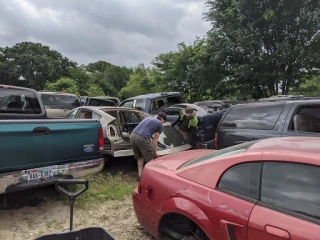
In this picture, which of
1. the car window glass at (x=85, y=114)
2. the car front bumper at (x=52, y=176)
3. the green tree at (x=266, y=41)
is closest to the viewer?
the car front bumper at (x=52, y=176)

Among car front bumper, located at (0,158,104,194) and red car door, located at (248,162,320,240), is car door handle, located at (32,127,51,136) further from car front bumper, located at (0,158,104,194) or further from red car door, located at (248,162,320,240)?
red car door, located at (248,162,320,240)

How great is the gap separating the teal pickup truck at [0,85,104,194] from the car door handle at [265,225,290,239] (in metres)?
3.02

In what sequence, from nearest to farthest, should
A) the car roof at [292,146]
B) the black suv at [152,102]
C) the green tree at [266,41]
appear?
the car roof at [292,146]
the black suv at [152,102]
the green tree at [266,41]

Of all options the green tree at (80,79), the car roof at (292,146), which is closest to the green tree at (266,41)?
the car roof at (292,146)

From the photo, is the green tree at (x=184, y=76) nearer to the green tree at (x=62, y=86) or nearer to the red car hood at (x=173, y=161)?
the red car hood at (x=173, y=161)

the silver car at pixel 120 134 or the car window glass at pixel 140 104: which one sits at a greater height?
the car window glass at pixel 140 104

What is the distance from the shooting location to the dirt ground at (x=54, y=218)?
3562mm

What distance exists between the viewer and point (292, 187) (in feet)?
6.32

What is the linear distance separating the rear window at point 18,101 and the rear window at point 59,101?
549 centimetres

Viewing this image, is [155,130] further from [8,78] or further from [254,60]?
[8,78]

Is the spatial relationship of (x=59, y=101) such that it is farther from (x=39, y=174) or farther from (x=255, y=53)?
(x=255, y=53)

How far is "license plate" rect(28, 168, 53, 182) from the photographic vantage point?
3.63m

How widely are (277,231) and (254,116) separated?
3.04m

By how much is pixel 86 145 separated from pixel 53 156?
0.59 m
